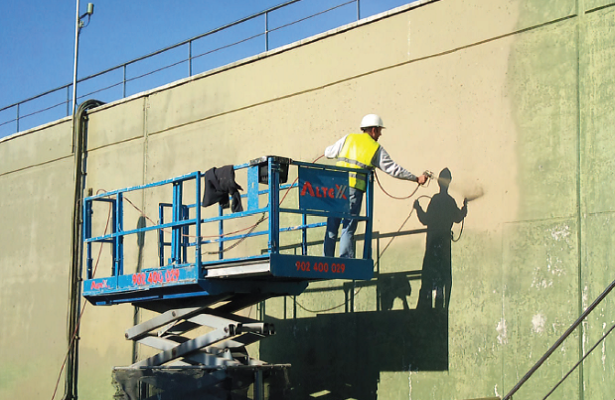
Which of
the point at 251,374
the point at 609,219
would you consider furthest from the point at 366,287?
the point at 609,219

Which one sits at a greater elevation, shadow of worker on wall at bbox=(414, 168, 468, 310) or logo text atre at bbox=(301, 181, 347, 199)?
logo text atre at bbox=(301, 181, 347, 199)

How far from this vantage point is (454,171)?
10.6 meters

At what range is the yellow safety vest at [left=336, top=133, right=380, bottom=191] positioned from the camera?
1032 cm

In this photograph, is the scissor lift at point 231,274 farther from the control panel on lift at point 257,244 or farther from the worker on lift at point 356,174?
the worker on lift at point 356,174

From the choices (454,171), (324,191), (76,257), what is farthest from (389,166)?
(76,257)

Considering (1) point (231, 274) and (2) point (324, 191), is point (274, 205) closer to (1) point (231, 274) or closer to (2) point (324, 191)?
(2) point (324, 191)

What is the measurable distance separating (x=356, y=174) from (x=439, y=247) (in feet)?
4.66

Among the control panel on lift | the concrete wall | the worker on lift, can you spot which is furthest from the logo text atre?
the concrete wall

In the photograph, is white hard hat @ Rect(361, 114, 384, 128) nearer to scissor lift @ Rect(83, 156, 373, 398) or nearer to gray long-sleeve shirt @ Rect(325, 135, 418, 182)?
gray long-sleeve shirt @ Rect(325, 135, 418, 182)

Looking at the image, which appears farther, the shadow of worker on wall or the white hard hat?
the white hard hat

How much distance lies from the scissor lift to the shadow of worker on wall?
87 cm

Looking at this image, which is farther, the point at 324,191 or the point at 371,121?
the point at 371,121

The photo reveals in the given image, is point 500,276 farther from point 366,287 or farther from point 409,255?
point 366,287

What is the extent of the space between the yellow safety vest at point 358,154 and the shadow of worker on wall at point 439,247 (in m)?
1.01
